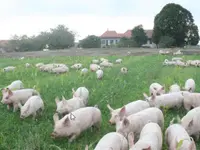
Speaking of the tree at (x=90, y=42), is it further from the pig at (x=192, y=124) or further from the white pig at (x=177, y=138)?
the white pig at (x=177, y=138)

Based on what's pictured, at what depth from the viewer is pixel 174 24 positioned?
46250 millimetres

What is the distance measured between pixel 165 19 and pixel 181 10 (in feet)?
11.3

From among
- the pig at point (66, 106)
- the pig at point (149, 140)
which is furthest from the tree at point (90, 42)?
the pig at point (149, 140)

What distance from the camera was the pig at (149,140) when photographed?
13.8 ft

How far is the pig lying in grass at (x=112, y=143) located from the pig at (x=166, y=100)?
258 centimetres

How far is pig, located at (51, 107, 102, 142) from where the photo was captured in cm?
530

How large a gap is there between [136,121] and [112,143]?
1.27 metres

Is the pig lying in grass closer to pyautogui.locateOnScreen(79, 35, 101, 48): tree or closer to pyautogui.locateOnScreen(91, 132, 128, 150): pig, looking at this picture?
pyautogui.locateOnScreen(91, 132, 128, 150): pig

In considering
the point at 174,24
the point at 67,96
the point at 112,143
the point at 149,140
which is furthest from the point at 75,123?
the point at 174,24

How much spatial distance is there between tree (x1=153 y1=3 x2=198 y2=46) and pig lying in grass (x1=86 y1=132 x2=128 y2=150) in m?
40.5

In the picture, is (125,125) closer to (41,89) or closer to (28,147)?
(28,147)

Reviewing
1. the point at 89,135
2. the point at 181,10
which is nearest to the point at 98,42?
the point at 181,10

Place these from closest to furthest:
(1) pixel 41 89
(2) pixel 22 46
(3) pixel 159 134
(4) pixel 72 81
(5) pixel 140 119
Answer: (3) pixel 159 134 < (5) pixel 140 119 < (1) pixel 41 89 < (4) pixel 72 81 < (2) pixel 22 46

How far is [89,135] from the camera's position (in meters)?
5.85
